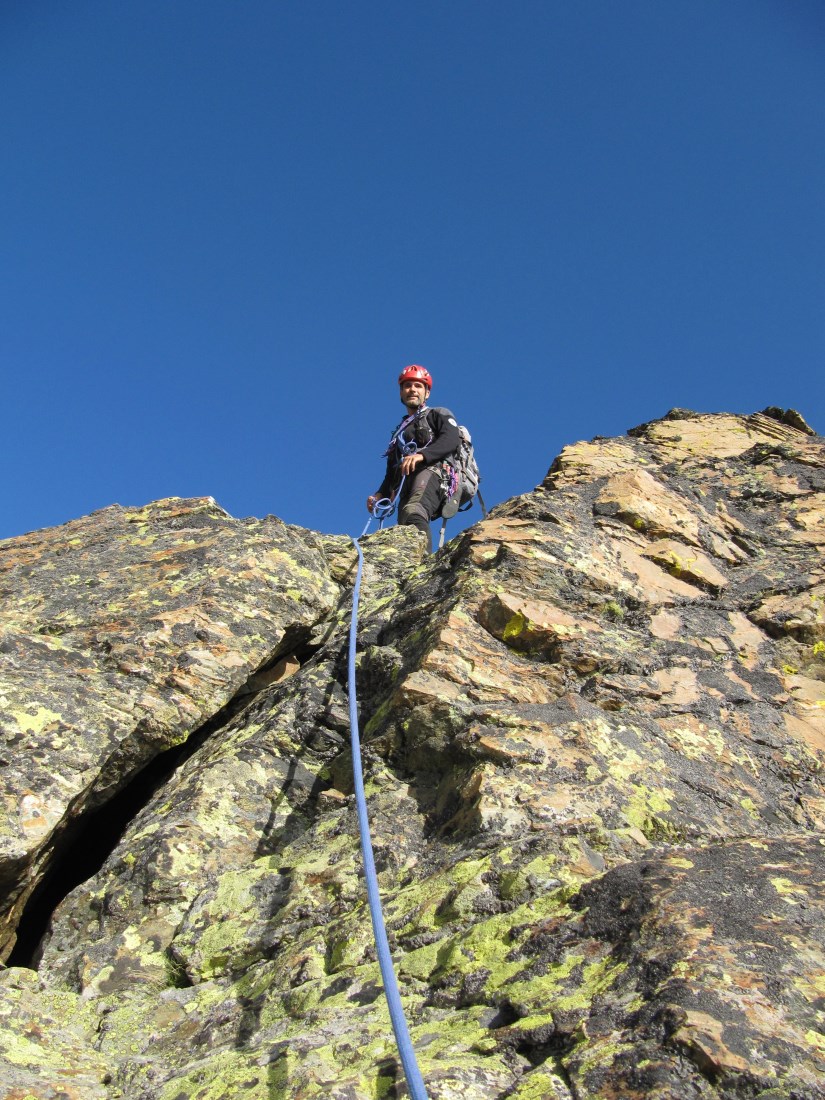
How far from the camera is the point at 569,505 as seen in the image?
675 cm

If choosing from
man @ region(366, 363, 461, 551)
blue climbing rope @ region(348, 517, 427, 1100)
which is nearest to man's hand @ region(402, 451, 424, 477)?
man @ region(366, 363, 461, 551)

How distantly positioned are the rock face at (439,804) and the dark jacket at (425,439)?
292cm

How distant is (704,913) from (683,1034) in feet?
2.00

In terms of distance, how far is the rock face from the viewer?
254 cm

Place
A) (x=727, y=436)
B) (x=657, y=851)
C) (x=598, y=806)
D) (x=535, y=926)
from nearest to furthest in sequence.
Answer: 1. (x=535, y=926)
2. (x=657, y=851)
3. (x=598, y=806)
4. (x=727, y=436)

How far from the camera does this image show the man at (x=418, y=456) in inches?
397

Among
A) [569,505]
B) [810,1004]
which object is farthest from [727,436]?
[810,1004]

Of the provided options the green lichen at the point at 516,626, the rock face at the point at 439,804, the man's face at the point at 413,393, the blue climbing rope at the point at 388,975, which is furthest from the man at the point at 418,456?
the blue climbing rope at the point at 388,975

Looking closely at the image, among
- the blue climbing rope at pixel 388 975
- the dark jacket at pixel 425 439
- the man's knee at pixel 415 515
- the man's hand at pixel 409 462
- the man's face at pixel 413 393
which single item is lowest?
the blue climbing rope at pixel 388 975

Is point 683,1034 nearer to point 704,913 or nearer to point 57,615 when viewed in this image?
point 704,913

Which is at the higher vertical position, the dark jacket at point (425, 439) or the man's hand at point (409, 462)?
the dark jacket at point (425, 439)

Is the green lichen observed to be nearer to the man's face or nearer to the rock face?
the rock face

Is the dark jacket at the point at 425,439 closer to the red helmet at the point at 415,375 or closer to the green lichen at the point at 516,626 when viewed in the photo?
the red helmet at the point at 415,375

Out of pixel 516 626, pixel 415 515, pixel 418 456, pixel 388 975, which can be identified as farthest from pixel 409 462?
pixel 388 975
